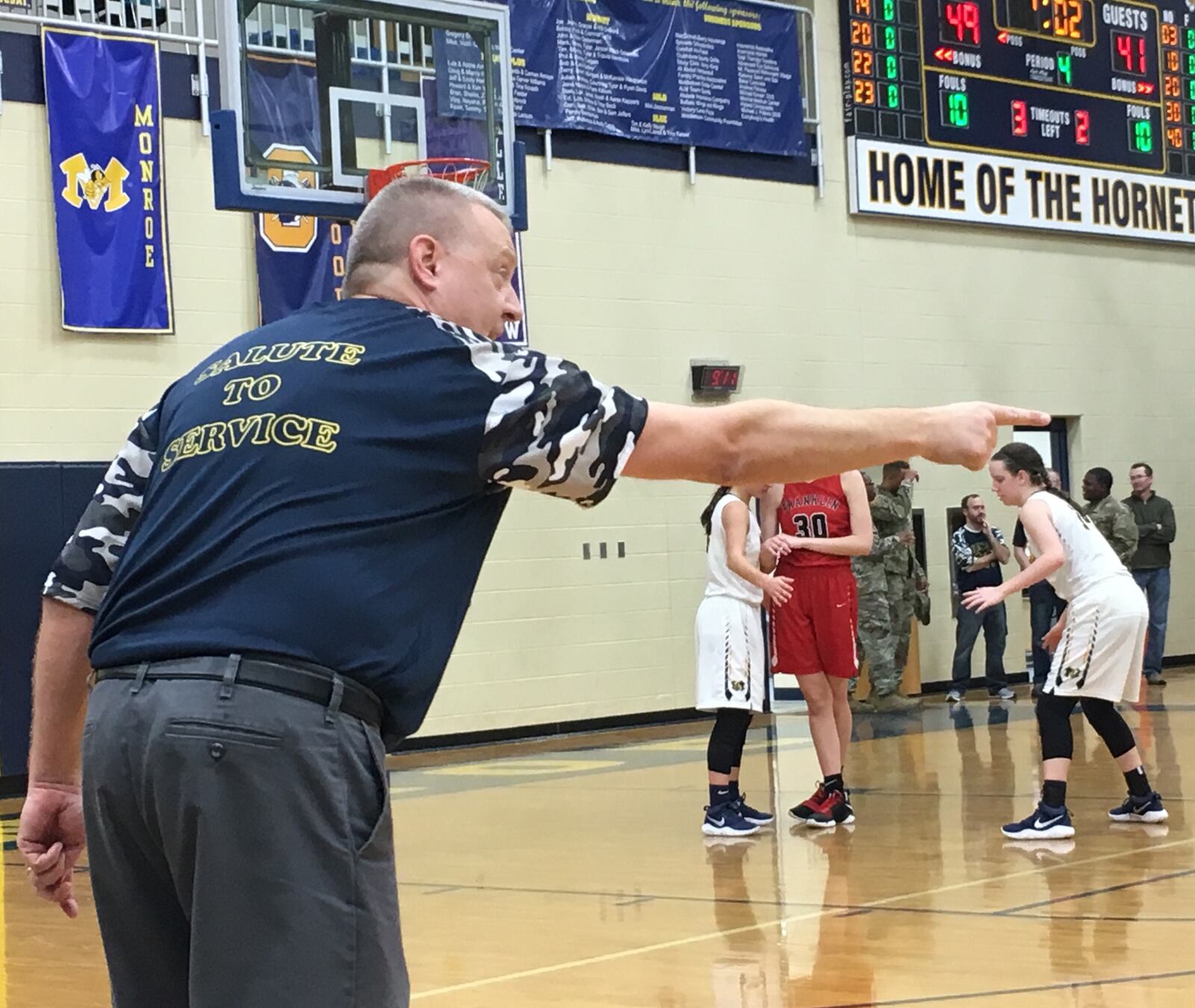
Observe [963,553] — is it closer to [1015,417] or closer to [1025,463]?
[1025,463]

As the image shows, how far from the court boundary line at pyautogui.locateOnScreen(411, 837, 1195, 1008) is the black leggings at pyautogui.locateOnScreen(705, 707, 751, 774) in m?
1.63

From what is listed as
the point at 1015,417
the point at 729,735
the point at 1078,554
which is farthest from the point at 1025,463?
the point at 1015,417

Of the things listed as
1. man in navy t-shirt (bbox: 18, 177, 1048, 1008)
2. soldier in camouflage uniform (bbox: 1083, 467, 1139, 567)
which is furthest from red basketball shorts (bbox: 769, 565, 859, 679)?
soldier in camouflage uniform (bbox: 1083, 467, 1139, 567)

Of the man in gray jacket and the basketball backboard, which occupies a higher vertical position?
the basketball backboard

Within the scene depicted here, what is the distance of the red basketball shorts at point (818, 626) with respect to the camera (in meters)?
8.16

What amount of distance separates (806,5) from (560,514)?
504 centimetres

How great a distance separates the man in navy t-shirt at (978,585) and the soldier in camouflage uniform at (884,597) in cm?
71

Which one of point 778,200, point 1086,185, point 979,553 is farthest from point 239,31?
point 1086,185

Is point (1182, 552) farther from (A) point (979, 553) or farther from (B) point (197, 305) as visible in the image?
(B) point (197, 305)

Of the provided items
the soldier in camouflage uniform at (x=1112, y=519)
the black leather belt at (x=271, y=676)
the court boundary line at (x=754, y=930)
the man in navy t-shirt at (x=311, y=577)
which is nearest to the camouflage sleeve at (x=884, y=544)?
the soldier in camouflage uniform at (x=1112, y=519)

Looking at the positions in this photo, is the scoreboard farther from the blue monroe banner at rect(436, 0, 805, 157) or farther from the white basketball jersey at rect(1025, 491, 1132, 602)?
the white basketball jersey at rect(1025, 491, 1132, 602)

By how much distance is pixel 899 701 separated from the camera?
1477 centimetres

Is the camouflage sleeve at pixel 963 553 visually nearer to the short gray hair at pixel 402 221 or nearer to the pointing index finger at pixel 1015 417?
the pointing index finger at pixel 1015 417

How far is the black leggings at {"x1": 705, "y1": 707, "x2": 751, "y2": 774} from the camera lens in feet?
26.9
